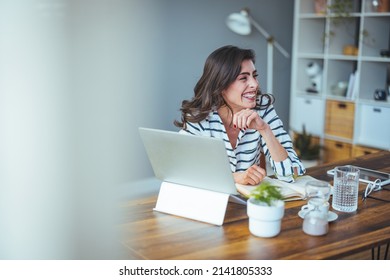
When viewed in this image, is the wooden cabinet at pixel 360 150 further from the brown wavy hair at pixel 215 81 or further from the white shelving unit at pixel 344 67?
the brown wavy hair at pixel 215 81

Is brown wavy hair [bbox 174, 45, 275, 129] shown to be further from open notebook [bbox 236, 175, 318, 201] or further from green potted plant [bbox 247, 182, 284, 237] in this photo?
green potted plant [bbox 247, 182, 284, 237]

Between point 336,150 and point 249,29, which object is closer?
point 249,29

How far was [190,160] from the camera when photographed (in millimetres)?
1572

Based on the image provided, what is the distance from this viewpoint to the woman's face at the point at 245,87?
200cm

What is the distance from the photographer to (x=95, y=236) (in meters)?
2.18

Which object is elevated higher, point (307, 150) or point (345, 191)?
point (345, 191)

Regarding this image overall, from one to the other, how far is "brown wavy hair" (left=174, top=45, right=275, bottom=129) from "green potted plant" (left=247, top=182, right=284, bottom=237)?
0.65m

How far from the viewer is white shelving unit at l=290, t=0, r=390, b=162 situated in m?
4.16

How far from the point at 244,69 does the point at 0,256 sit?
3.53 feet

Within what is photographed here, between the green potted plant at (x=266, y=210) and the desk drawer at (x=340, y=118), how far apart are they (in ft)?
10.0

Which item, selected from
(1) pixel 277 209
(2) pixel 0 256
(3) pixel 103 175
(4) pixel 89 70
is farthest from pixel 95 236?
(4) pixel 89 70

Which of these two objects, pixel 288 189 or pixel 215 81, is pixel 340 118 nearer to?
pixel 215 81

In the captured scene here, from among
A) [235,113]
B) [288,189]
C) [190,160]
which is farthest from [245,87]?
[190,160]

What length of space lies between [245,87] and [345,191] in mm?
551
